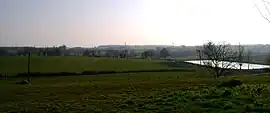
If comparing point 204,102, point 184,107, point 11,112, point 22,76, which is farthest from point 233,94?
point 22,76

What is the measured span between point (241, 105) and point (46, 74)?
75873 mm

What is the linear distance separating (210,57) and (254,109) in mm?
62451

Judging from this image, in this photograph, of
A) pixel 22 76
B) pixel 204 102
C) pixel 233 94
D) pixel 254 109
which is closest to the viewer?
pixel 254 109

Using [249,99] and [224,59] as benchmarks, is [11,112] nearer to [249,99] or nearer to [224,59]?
[249,99]

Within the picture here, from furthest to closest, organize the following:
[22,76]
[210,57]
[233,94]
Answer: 1. [22,76]
2. [210,57]
3. [233,94]

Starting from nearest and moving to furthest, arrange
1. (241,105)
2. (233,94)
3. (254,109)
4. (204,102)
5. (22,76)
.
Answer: (254,109) < (241,105) < (204,102) < (233,94) < (22,76)

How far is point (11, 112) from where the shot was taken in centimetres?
1734

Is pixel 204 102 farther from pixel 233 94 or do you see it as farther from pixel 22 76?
pixel 22 76

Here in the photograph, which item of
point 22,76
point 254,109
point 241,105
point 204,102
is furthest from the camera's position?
point 22,76

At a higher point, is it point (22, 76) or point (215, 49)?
point (215, 49)

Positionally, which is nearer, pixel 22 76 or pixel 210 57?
pixel 210 57

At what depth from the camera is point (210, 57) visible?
2990 inches

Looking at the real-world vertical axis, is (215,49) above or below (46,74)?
above

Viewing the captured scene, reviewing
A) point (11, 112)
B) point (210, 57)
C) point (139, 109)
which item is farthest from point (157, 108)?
point (210, 57)
